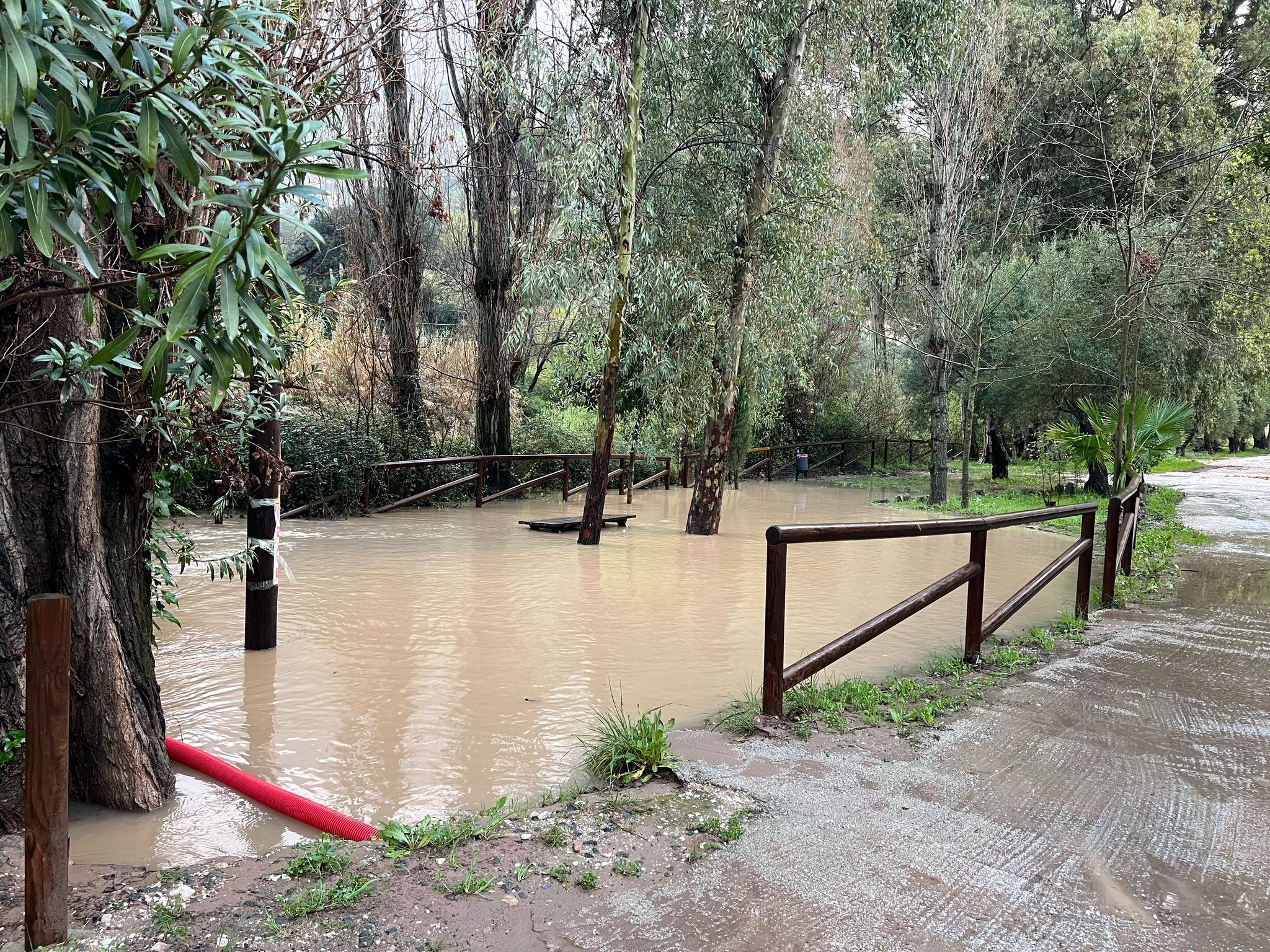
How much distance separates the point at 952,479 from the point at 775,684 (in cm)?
2317

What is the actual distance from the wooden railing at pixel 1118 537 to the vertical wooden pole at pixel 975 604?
240 centimetres

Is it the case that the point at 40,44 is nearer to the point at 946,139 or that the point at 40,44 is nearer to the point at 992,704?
the point at 992,704

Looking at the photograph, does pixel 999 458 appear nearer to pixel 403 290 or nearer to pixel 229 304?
pixel 403 290

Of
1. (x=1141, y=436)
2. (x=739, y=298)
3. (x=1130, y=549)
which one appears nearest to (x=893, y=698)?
(x=1130, y=549)

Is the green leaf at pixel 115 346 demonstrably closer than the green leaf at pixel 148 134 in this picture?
No

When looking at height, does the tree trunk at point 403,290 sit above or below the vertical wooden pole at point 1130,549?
above

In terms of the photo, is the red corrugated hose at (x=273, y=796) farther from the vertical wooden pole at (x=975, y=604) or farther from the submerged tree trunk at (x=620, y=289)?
the submerged tree trunk at (x=620, y=289)

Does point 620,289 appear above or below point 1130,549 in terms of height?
above

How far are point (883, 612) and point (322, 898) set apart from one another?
10.6 feet

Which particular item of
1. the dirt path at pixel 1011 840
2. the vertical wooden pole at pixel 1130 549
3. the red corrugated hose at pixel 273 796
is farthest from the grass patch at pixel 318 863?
the vertical wooden pole at pixel 1130 549

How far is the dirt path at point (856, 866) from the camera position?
2.45m

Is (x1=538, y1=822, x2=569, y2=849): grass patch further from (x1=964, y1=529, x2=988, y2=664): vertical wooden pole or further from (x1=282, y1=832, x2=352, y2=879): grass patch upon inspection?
(x1=964, y1=529, x2=988, y2=664): vertical wooden pole

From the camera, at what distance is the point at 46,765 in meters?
2.32

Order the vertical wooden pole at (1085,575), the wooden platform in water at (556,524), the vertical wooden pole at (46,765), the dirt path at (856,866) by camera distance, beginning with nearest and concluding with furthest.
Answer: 1. the vertical wooden pole at (46,765)
2. the dirt path at (856,866)
3. the vertical wooden pole at (1085,575)
4. the wooden platform in water at (556,524)
